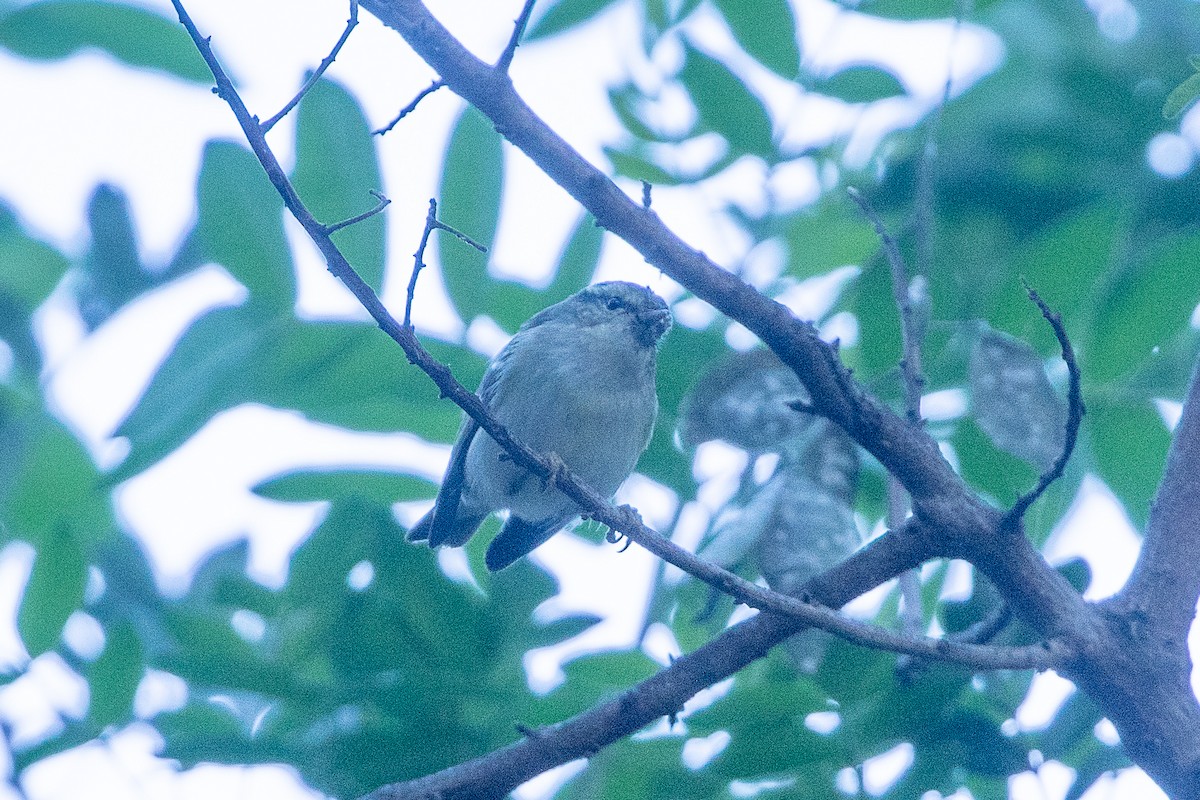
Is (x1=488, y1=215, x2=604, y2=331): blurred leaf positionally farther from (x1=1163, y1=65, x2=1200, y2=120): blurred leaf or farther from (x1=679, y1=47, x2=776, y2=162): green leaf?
(x1=1163, y1=65, x2=1200, y2=120): blurred leaf

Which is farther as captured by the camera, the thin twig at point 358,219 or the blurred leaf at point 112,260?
the blurred leaf at point 112,260

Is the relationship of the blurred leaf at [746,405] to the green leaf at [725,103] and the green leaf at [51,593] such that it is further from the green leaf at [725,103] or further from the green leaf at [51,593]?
the green leaf at [51,593]

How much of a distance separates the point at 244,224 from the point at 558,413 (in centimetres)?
120

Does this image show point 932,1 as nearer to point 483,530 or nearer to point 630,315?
point 630,315


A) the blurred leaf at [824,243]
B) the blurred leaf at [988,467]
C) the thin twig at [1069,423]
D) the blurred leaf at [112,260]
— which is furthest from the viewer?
the blurred leaf at [112,260]

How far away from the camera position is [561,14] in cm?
334

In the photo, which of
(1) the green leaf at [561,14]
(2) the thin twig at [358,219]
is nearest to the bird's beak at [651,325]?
(1) the green leaf at [561,14]

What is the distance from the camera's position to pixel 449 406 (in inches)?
130

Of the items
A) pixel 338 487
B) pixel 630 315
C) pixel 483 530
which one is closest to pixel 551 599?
pixel 338 487

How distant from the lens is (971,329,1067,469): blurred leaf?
260cm

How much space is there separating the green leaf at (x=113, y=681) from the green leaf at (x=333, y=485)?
453 mm

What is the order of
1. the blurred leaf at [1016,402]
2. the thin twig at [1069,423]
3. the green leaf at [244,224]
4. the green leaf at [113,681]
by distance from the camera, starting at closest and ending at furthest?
1. the thin twig at [1069,423]
2. the blurred leaf at [1016,402]
3. the green leaf at [113,681]
4. the green leaf at [244,224]

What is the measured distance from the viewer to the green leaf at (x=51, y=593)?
2.88 m

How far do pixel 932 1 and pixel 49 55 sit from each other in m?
2.16
